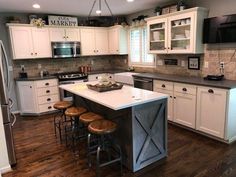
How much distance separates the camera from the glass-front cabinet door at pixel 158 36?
14.1ft

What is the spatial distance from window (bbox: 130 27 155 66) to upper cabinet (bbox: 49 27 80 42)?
1578 mm

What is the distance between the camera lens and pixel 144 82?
451 centimetres

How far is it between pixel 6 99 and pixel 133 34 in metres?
3.92

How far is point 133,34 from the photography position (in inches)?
222

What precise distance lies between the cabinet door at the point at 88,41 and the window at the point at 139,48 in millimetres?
1147

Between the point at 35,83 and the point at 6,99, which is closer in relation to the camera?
the point at 6,99

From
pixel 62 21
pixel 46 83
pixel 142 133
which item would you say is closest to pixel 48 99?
pixel 46 83

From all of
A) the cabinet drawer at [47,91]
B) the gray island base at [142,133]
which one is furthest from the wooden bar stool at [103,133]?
the cabinet drawer at [47,91]

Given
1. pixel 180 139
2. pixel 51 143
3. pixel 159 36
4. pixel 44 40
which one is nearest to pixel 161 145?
pixel 180 139

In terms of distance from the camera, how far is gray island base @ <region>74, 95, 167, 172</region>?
97.3 inches

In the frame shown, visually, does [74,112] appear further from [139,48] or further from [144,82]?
[139,48]

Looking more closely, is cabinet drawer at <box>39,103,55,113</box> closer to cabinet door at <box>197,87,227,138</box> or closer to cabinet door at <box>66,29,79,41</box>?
cabinet door at <box>66,29,79,41</box>

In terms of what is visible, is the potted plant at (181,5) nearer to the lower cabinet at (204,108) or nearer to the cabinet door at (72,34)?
the lower cabinet at (204,108)

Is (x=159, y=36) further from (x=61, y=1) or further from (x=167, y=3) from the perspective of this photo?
(x=61, y=1)
